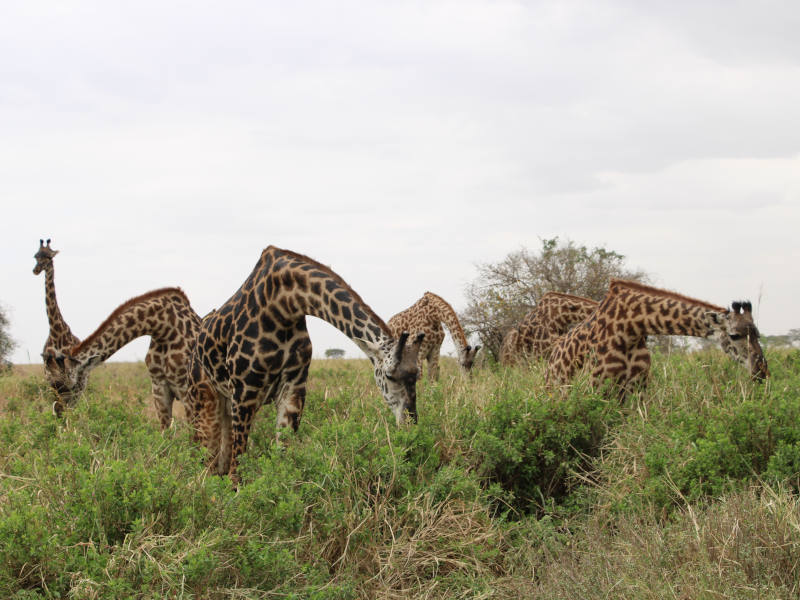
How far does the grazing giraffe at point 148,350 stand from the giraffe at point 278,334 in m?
2.07

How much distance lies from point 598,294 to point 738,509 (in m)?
13.7

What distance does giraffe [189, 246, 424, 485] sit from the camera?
247 inches

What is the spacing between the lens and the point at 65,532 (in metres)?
4.50

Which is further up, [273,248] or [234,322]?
[273,248]

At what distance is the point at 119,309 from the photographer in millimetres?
9383

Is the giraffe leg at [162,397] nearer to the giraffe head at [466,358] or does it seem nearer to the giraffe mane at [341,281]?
the giraffe mane at [341,281]

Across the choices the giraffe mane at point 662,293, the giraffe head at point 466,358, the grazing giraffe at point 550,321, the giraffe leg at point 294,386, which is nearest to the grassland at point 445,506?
the giraffe leg at point 294,386

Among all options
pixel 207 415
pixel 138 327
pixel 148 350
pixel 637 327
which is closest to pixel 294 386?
pixel 207 415

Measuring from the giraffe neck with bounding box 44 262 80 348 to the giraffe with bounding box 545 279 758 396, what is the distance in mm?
7918

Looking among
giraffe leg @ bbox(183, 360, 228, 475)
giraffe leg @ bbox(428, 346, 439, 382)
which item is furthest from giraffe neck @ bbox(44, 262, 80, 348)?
giraffe leg @ bbox(428, 346, 439, 382)

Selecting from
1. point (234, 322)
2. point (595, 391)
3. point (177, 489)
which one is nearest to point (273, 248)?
point (234, 322)

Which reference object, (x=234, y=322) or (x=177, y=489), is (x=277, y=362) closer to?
(x=234, y=322)

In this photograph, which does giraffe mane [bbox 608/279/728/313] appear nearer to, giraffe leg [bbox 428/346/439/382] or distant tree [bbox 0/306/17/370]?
giraffe leg [bbox 428/346/439/382]

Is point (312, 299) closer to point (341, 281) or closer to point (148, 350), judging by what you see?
point (341, 281)
